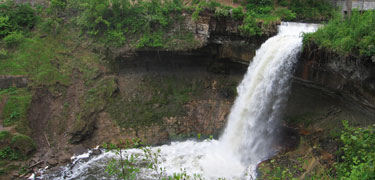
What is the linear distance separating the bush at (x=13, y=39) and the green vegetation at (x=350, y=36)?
1672 centimetres

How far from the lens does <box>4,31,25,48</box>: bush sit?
53.3 ft

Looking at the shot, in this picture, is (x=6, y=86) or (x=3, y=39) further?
(x=3, y=39)

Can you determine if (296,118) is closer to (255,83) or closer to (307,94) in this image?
(307,94)

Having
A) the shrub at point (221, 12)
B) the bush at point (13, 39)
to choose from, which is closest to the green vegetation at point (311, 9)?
the shrub at point (221, 12)

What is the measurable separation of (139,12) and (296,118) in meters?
11.5

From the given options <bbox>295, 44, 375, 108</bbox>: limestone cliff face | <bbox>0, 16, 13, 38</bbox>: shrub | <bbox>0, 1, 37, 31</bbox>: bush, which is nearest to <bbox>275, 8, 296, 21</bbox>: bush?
<bbox>295, 44, 375, 108</bbox>: limestone cliff face

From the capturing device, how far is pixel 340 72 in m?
10.5

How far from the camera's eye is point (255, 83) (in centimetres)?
1273

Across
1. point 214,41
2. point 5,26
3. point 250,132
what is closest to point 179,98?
point 214,41

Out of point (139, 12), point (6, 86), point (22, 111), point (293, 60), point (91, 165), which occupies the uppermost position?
point (139, 12)

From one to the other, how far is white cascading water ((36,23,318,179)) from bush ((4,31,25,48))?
358 inches

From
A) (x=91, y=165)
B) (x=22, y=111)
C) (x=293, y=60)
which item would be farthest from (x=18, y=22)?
(x=293, y=60)

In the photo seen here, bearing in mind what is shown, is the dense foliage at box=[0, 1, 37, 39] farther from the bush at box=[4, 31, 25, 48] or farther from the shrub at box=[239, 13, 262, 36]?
the shrub at box=[239, 13, 262, 36]

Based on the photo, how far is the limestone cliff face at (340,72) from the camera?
960 cm
